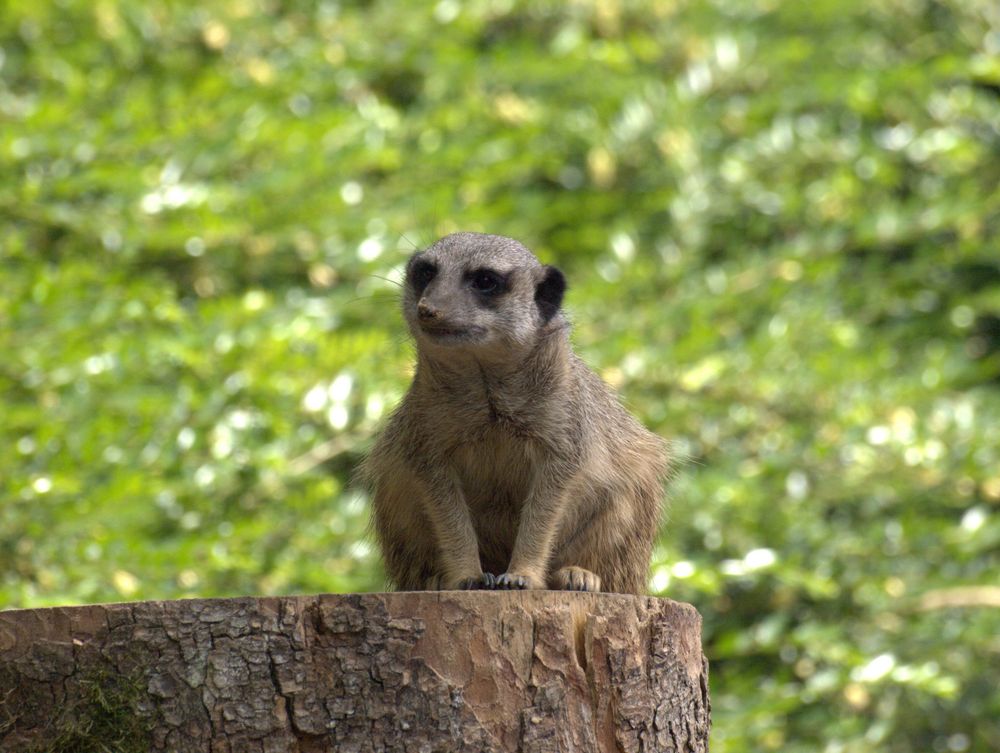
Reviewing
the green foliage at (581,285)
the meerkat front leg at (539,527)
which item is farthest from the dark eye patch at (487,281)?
the green foliage at (581,285)

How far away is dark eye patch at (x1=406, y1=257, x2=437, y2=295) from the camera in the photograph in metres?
3.90

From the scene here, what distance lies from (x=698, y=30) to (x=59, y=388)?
5342 mm

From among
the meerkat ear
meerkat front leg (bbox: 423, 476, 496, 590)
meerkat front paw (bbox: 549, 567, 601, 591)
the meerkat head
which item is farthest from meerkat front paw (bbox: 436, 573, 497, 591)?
the meerkat ear

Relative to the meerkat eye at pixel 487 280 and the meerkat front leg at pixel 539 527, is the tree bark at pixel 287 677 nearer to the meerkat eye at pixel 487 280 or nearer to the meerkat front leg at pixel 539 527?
the meerkat front leg at pixel 539 527

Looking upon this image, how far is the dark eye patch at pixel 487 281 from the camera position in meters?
3.86

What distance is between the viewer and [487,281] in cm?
387

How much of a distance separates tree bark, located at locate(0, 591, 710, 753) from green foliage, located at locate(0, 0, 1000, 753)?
182 cm

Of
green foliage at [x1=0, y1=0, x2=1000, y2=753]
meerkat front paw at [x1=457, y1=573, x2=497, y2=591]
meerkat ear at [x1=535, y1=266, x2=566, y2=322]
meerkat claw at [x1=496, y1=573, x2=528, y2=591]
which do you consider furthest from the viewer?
green foliage at [x1=0, y1=0, x2=1000, y2=753]

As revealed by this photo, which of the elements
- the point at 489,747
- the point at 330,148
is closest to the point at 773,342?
the point at 330,148

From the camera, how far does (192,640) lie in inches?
112

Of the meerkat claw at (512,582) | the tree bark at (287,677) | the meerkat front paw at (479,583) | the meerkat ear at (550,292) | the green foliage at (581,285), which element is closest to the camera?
the tree bark at (287,677)

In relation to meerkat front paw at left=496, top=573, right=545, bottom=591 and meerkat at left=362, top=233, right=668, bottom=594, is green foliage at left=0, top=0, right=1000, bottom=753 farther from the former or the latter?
meerkat front paw at left=496, top=573, right=545, bottom=591

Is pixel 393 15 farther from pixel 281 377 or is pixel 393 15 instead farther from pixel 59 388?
pixel 59 388

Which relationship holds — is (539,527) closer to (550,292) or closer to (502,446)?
(502,446)
